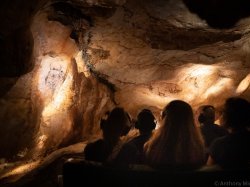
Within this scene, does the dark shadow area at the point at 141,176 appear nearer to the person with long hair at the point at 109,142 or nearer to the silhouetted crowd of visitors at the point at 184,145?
the silhouetted crowd of visitors at the point at 184,145

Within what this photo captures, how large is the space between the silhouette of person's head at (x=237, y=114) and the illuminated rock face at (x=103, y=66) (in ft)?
7.70

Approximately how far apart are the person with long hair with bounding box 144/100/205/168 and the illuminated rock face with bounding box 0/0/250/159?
240 centimetres

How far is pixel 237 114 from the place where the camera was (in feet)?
11.6

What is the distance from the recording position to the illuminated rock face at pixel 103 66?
5.86 m

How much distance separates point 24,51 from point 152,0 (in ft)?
8.12

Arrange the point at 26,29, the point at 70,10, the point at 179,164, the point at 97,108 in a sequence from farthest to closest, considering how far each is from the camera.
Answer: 1. the point at 97,108
2. the point at 70,10
3. the point at 26,29
4. the point at 179,164

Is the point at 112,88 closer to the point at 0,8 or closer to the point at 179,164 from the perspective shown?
the point at 0,8

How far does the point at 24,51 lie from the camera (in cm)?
548

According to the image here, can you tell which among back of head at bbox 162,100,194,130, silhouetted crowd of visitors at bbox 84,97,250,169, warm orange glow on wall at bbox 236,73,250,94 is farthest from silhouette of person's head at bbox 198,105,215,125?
warm orange glow on wall at bbox 236,73,250,94

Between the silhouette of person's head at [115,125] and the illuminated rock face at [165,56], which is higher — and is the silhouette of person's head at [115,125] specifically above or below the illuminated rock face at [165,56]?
below

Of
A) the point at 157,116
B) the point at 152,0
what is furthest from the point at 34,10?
the point at 157,116

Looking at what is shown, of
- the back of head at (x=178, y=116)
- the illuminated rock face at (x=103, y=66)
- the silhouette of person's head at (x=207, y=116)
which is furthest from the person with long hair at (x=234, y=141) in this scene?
the illuminated rock face at (x=103, y=66)

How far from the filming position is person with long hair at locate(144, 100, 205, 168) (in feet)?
11.2

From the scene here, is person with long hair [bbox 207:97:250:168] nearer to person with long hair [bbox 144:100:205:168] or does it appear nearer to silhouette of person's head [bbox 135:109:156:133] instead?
person with long hair [bbox 144:100:205:168]
